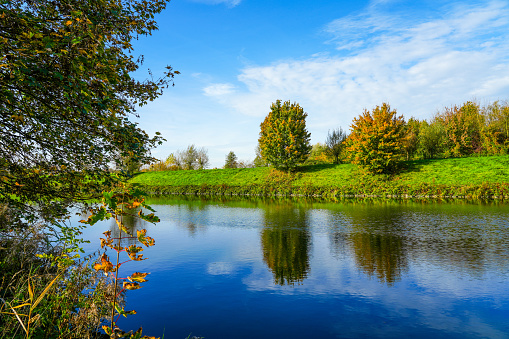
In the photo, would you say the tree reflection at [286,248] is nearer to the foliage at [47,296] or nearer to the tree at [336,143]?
the foliage at [47,296]

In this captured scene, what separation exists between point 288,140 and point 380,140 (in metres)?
12.8

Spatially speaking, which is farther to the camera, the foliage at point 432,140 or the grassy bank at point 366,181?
the foliage at point 432,140

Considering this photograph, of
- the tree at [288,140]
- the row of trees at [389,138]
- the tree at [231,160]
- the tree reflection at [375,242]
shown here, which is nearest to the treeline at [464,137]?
the row of trees at [389,138]

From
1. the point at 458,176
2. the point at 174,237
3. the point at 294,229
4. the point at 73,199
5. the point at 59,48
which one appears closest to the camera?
the point at 59,48

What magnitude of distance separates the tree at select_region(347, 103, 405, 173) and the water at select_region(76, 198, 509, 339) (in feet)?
74.1

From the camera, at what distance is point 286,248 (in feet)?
43.9

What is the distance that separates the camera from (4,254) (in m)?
7.55

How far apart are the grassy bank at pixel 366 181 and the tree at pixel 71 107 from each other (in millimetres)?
25086

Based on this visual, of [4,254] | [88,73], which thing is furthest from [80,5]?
[4,254]

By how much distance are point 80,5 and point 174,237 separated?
12906mm

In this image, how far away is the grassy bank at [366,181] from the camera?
1337 inches

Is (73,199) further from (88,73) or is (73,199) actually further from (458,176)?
(458,176)

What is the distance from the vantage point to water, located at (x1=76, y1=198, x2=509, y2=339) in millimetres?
6910

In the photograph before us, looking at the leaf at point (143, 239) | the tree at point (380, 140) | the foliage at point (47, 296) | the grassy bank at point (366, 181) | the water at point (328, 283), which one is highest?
the tree at point (380, 140)
